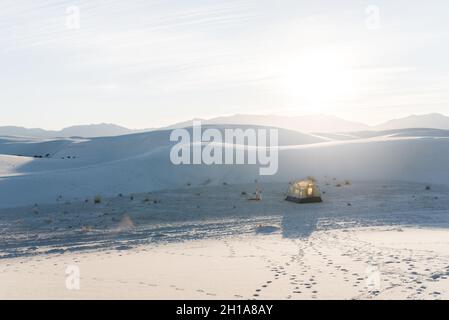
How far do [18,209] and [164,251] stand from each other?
1213 cm

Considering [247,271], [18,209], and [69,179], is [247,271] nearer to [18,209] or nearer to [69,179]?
[18,209]

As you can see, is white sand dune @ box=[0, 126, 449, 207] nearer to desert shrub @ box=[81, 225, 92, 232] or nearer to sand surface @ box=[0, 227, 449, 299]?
desert shrub @ box=[81, 225, 92, 232]

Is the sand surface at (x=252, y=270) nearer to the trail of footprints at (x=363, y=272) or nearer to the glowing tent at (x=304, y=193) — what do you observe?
the trail of footprints at (x=363, y=272)

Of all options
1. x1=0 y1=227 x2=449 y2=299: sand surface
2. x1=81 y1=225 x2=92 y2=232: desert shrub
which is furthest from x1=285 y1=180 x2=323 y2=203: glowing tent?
x1=81 y1=225 x2=92 y2=232: desert shrub

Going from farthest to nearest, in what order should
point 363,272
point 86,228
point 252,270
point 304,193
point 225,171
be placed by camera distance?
1. point 225,171
2. point 304,193
3. point 86,228
4. point 252,270
5. point 363,272

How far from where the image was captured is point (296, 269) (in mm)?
10320

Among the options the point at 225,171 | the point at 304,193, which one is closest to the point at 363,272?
the point at 304,193

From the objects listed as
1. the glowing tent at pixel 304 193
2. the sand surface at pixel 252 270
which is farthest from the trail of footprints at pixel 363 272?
the glowing tent at pixel 304 193

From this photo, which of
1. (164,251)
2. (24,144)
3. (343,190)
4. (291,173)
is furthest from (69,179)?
(24,144)

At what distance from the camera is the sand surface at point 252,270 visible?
8586 mm

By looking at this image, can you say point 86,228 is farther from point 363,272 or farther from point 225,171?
point 225,171

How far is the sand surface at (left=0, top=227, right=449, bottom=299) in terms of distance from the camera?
8586 mm

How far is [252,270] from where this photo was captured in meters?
10.4
